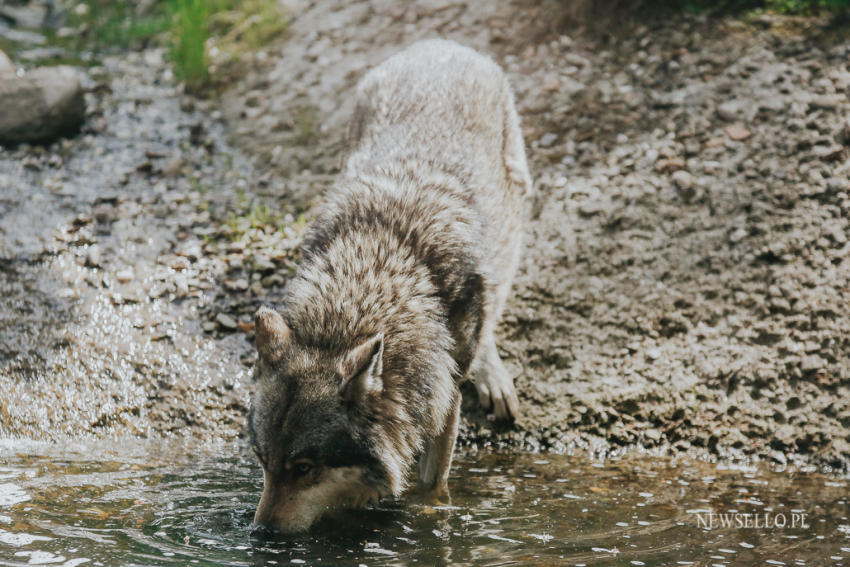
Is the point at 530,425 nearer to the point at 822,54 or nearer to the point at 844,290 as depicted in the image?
the point at 844,290

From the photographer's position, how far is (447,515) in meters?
4.25

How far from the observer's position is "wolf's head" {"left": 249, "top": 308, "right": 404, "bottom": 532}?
3.79 m

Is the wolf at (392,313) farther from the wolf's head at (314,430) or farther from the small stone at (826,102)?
the small stone at (826,102)

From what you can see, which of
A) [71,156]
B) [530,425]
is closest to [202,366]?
[530,425]

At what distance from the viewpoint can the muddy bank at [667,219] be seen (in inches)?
210

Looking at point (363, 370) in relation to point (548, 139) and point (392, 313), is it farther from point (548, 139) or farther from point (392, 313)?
point (548, 139)

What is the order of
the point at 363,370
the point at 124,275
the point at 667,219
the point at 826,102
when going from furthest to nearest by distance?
the point at 826,102 < the point at 667,219 < the point at 124,275 < the point at 363,370

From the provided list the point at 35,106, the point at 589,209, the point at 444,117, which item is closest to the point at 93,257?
the point at 35,106

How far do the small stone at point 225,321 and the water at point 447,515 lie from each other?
1111mm

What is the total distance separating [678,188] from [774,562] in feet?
11.6

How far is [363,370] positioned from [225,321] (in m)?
2.51

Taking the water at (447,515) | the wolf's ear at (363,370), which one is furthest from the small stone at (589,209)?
the wolf's ear at (363,370)

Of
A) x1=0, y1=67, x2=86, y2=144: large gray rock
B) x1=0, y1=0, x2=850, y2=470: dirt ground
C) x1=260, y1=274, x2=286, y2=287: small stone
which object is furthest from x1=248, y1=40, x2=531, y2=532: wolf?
x1=0, y1=67, x2=86, y2=144: large gray rock

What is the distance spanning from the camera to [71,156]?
25.3 ft
